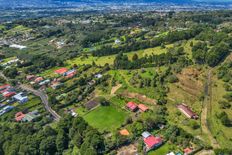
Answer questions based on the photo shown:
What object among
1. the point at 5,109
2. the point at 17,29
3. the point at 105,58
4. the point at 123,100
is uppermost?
the point at 105,58

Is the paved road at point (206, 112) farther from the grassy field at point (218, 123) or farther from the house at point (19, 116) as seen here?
the house at point (19, 116)

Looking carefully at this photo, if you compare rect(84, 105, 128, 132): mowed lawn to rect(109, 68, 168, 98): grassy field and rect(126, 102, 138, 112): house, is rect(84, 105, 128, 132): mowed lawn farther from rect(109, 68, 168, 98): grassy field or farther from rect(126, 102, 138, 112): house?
rect(109, 68, 168, 98): grassy field

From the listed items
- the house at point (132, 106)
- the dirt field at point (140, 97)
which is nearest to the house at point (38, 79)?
the dirt field at point (140, 97)

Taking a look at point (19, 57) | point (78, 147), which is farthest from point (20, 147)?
point (19, 57)

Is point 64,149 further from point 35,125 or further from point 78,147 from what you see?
point 35,125

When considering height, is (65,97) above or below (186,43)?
below

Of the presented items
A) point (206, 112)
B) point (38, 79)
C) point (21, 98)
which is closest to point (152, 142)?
point (206, 112)

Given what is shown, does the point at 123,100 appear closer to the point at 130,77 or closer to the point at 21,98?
the point at 130,77
